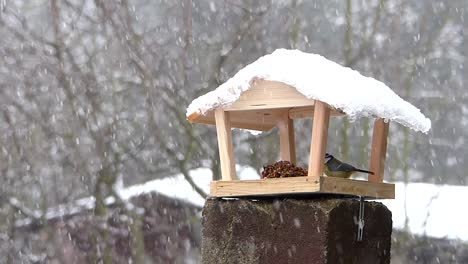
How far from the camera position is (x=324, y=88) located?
12.6 ft

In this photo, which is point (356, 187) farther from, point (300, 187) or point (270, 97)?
point (270, 97)

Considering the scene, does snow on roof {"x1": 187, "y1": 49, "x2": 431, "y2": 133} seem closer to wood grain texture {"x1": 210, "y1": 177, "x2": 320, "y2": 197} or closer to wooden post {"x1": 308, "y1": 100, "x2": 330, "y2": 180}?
wooden post {"x1": 308, "y1": 100, "x2": 330, "y2": 180}

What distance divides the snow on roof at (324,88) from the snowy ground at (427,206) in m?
4.71

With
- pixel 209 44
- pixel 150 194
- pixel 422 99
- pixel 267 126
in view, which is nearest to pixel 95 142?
pixel 150 194

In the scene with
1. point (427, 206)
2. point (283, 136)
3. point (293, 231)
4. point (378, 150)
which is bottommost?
point (427, 206)

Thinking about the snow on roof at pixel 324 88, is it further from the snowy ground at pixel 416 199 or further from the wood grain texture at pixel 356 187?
the snowy ground at pixel 416 199

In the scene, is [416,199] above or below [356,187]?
below

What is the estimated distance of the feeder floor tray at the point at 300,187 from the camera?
Answer: 3.85 m

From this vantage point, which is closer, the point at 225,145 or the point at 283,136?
the point at 225,145

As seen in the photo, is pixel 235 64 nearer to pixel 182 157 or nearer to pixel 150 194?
pixel 182 157

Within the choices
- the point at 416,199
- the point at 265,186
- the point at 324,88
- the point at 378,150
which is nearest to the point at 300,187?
the point at 265,186

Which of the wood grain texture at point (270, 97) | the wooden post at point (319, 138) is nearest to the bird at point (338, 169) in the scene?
the wooden post at point (319, 138)

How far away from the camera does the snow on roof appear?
12.6 feet

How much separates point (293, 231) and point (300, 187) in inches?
8.8
